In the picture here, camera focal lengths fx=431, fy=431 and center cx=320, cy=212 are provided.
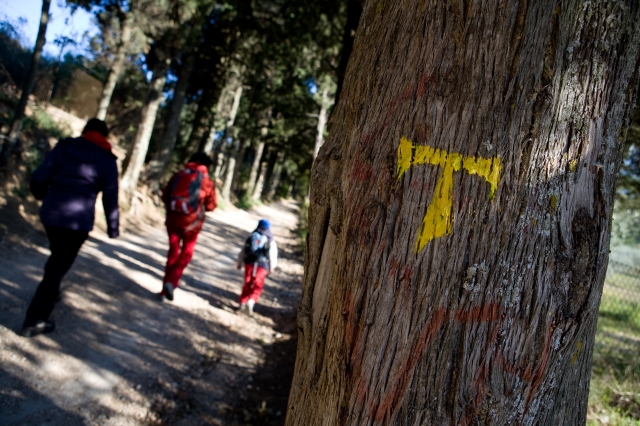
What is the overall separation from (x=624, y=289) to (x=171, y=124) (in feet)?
41.2

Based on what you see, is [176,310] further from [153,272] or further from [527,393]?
[527,393]

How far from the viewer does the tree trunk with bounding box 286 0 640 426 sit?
1.33m

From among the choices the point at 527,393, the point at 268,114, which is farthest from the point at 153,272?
the point at 268,114

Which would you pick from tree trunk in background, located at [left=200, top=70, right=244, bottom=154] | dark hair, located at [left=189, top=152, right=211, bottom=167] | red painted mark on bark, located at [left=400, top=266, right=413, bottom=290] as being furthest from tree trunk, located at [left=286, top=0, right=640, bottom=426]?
tree trunk in background, located at [left=200, top=70, right=244, bottom=154]

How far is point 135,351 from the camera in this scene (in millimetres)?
4301

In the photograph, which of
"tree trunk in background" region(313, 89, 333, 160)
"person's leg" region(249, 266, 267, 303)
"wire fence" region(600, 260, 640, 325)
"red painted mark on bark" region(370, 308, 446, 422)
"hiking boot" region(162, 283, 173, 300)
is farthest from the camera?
"tree trunk in background" region(313, 89, 333, 160)

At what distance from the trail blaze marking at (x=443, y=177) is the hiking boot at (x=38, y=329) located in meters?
3.90

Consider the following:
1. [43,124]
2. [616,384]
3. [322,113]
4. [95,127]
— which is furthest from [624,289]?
[322,113]

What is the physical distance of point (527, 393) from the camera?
1.37 meters

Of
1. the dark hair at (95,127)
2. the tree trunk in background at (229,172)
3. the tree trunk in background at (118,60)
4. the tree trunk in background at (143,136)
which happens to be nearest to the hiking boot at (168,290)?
the dark hair at (95,127)

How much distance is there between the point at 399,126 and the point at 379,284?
1.71 ft

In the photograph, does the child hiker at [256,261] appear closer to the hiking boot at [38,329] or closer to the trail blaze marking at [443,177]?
the hiking boot at [38,329]

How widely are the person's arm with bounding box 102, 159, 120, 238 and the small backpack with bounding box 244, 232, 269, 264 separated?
83.9 inches

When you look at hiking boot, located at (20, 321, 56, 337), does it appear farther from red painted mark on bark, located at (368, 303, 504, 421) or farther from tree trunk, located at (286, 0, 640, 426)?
red painted mark on bark, located at (368, 303, 504, 421)
